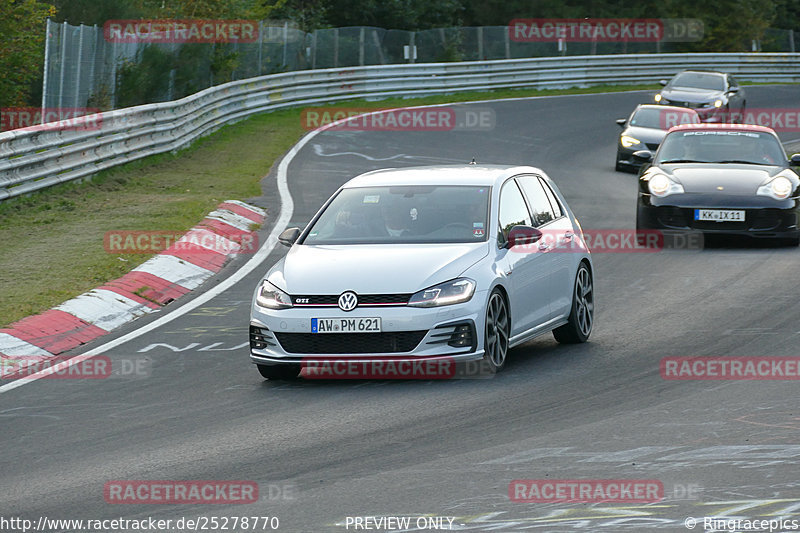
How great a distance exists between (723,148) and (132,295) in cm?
871

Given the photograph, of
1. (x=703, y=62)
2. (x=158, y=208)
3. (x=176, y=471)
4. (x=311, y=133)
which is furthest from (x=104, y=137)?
(x=703, y=62)

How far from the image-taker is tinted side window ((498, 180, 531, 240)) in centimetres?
1075

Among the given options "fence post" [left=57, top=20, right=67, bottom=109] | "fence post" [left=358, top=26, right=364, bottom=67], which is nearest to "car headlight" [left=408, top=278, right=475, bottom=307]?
"fence post" [left=57, top=20, right=67, bottom=109]

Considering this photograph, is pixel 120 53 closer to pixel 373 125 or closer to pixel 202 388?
pixel 373 125

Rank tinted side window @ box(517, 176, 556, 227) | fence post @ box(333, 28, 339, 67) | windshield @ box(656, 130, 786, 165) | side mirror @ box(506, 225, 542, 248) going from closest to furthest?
1. side mirror @ box(506, 225, 542, 248)
2. tinted side window @ box(517, 176, 556, 227)
3. windshield @ box(656, 130, 786, 165)
4. fence post @ box(333, 28, 339, 67)

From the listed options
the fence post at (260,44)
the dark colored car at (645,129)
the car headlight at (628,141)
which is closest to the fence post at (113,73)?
the dark colored car at (645,129)

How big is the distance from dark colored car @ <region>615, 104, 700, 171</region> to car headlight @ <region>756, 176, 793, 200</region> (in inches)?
417

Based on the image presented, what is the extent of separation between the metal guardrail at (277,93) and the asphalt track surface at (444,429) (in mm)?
6719

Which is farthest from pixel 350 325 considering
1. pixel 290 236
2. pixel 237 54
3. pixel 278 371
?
pixel 237 54

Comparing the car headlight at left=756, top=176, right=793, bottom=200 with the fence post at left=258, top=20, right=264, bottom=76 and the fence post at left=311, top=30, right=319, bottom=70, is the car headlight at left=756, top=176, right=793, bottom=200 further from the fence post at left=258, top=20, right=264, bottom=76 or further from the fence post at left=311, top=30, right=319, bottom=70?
the fence post at left=311, top=30, right=319, bottom=70

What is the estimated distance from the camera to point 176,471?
7.41 m

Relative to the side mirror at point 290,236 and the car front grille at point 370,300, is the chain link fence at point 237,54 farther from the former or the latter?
the car front grille at point 370,300

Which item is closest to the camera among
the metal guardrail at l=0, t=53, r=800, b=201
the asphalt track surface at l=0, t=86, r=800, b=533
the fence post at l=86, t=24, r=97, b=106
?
the asphalt track surface at l=0, t=86, r=800, b=533

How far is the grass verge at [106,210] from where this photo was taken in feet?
45.5
